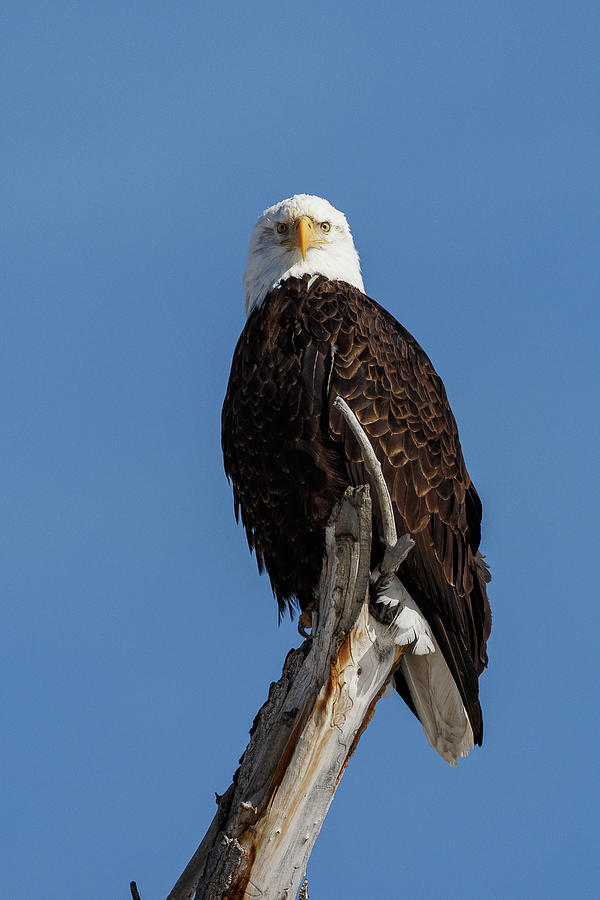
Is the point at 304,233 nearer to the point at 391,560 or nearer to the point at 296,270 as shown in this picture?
the point at 296,270

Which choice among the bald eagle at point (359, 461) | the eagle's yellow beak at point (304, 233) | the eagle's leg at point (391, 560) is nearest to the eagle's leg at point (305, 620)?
the bald eagle at point (359, 461)

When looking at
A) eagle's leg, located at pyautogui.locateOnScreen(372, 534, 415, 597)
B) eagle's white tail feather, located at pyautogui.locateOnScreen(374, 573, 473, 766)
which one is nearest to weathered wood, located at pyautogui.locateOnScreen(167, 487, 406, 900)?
eagle's leg, located at pyautogui.locateOnScreen(372, 534, 415, 597)

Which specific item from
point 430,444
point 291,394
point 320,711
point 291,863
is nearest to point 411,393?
point 430,444

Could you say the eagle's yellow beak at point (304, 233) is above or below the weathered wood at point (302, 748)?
above

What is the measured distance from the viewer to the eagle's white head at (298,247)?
5.88 meters

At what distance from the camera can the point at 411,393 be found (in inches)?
213

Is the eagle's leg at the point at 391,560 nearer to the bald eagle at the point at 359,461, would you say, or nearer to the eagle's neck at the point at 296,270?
the bald eagle at the point at 359,461

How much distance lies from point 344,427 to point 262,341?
715 millimetres

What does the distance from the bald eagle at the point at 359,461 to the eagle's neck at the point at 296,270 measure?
16 mm

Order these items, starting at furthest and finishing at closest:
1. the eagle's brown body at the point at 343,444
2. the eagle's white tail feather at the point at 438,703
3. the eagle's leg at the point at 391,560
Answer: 1. the eagle's white tail feather at the point at 438,703
2. the eagle's brown body at the point at 343,444
3. the eagle's leg at the point at 391,560

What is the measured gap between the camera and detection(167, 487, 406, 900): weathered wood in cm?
400

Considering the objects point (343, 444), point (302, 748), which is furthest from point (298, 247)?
point (302, 748)

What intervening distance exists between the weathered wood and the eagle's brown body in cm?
87

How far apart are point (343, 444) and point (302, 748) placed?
56.7 inches
